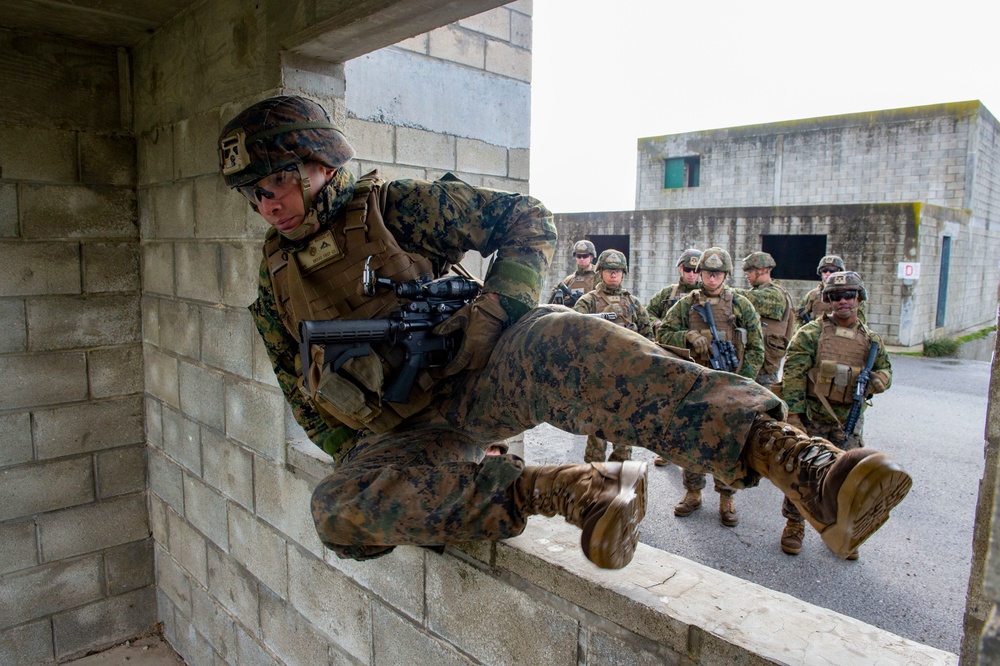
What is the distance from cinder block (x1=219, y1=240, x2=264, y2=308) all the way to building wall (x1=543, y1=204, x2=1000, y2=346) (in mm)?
11754

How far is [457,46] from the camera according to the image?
3303mm

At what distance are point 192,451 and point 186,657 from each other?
1336 mm

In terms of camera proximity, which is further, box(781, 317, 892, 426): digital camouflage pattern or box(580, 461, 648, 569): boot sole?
box(781, 317, 892, 426): digital camouflage pattern

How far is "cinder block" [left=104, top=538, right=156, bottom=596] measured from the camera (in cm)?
402

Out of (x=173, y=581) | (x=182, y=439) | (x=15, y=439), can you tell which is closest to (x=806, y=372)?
(x=182, y=439)

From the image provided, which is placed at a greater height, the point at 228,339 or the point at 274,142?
the point at 274,142

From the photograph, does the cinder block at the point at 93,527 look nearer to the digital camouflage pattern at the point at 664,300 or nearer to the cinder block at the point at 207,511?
the cinder block at the point at 207,511

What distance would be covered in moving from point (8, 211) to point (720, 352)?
5012mm

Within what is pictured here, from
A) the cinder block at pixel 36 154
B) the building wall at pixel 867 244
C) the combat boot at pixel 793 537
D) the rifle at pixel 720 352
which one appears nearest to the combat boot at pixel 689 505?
the combat boot at pixel 793 537

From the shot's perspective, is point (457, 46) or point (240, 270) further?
point (457, 46)

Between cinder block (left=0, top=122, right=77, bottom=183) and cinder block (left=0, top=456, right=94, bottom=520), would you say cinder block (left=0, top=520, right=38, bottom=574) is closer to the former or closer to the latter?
cinder block (left=0, top=456, right=94, bottom=520)

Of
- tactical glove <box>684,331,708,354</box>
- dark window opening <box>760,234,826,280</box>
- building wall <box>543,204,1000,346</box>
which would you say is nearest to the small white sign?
building wall <box>543,204,1000,346</box>

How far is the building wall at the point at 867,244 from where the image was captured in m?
12.0

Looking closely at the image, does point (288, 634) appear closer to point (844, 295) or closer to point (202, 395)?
point (202, 395)
